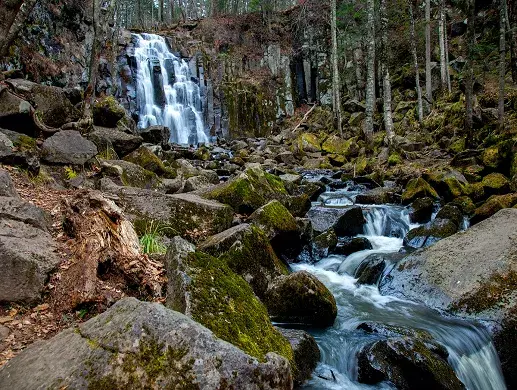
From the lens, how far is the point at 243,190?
8.50 meters

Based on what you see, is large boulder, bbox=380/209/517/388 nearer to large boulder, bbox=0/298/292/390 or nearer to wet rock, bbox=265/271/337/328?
wet rock, bbox=265/271/337/328

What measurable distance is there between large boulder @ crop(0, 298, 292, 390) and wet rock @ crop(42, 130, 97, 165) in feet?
21.3

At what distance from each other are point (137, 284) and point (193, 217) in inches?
106

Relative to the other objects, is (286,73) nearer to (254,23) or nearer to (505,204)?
(254,23)

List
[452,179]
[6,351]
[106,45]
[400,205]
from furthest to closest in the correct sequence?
[106,45]
[400,205]
[452,179]
[6,351]

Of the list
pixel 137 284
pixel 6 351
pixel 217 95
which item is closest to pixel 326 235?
pixel 137 284

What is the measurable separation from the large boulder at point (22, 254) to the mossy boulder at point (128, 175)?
13.3 feet

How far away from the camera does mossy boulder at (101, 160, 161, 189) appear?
8641 millimetres

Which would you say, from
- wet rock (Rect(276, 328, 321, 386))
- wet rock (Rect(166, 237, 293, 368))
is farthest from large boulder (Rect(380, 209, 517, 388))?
wet rock (Rect(166, 237, 293, 368))

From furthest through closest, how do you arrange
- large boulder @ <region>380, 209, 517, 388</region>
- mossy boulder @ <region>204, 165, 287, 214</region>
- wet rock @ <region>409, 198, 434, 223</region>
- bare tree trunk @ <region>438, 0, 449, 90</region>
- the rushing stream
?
bare tree trunk @ <region>438, 0, 449, 90</region> → wet rock @ <region>409, 198, 434, 223</region> → mossy boulder @ <region>204, 165, 287, 214</region> → large boulder @ <region>380, 209, 517, 388</region> → the rushing stream

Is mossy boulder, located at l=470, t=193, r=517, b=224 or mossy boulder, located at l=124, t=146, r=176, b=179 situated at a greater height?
mossy boulder, located at l=124, t=146, r=176, b=179

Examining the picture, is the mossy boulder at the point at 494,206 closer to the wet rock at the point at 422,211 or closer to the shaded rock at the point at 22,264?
the wet rock at the point at 422,211

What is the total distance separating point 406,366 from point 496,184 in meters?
7.82

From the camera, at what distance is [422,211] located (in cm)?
1018
